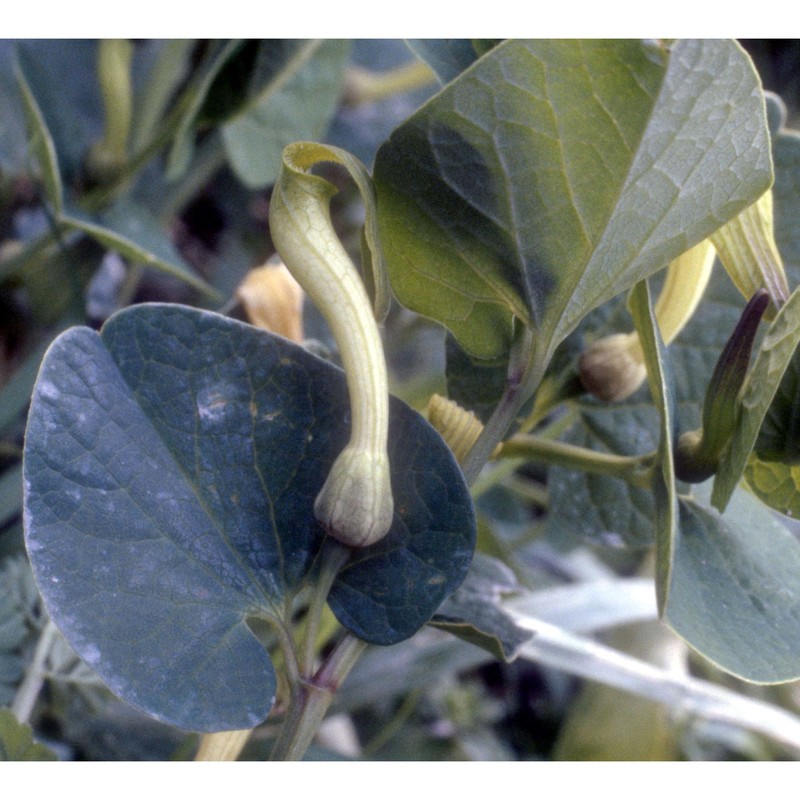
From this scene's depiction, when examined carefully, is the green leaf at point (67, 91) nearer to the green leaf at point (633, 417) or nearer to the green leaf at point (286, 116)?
the green leaf at point (286, 116)

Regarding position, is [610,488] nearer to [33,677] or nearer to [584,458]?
[584,458]

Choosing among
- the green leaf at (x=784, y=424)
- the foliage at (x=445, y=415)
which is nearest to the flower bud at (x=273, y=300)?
the foliage at (x=445, y=415)

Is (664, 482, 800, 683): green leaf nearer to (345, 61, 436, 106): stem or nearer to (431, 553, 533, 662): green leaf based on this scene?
(431, 553, 533, 662): green leaf

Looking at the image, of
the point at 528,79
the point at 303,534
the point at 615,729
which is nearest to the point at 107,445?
the point at 303,534

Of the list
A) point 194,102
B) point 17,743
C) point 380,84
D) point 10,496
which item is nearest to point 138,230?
point 194,102

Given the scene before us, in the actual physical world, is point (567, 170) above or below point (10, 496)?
above
